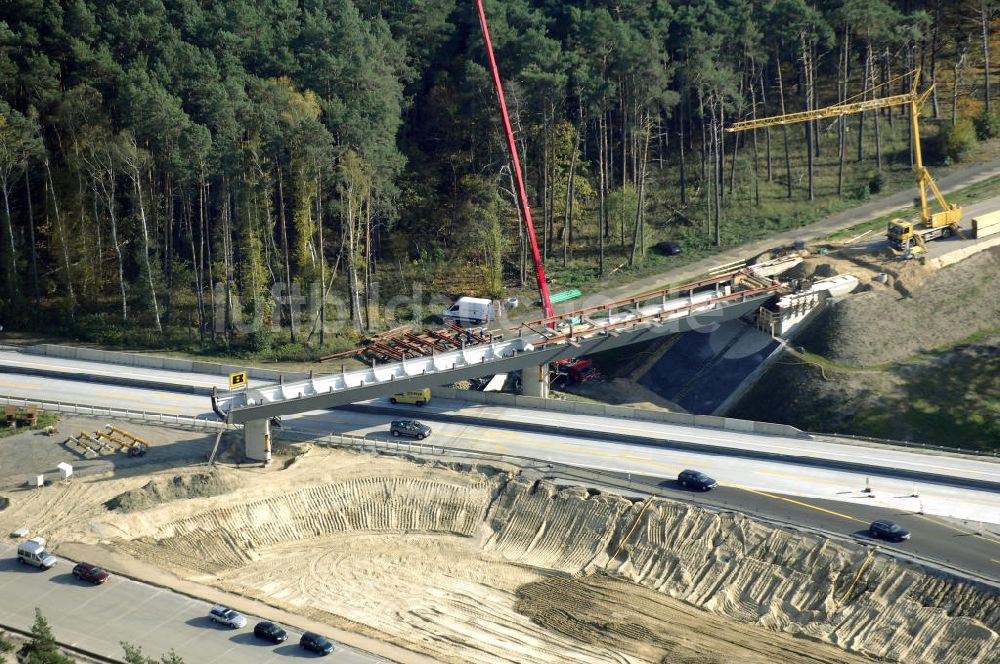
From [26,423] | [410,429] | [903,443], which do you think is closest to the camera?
[903,443]

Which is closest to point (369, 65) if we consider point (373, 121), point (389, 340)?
point (373, 121)

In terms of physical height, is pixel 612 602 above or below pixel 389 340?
below

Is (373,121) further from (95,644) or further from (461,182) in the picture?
(95,644)

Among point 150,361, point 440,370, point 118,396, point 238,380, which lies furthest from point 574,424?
point 150,361

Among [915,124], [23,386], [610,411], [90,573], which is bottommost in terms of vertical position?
[90,573]

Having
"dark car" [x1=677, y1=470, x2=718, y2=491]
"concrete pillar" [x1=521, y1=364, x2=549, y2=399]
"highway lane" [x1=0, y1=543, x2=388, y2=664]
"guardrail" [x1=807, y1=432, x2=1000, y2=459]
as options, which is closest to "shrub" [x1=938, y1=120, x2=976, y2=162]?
"guardrail" [x1=807, y1=432, x2=1000, y2=459]

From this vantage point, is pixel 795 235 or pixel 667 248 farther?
pixel 667 248

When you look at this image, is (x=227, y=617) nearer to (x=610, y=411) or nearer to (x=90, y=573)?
(x=90, y=573)
